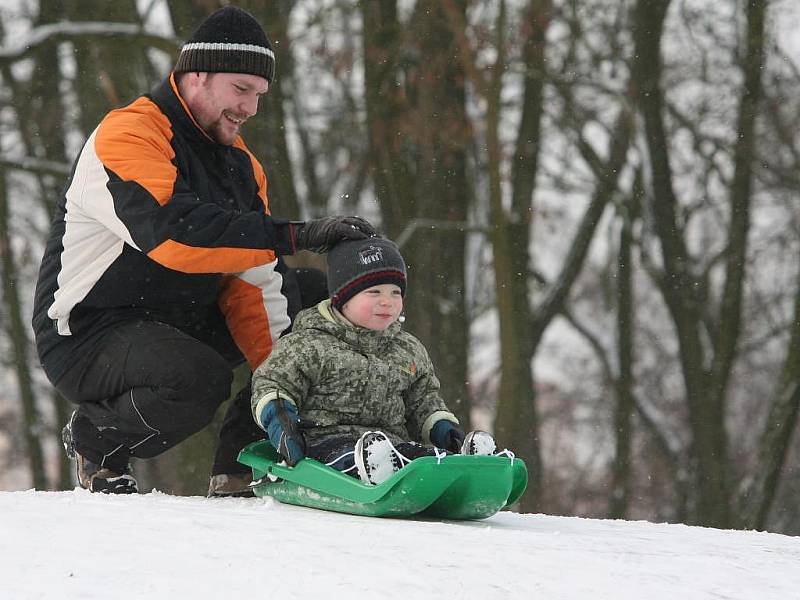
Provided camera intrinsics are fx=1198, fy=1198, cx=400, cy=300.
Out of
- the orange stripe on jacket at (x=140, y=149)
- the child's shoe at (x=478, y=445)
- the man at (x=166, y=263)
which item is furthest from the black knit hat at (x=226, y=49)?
the child's shoe at (x=478, y=445)

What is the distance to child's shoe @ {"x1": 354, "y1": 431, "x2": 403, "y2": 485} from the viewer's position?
3.42m

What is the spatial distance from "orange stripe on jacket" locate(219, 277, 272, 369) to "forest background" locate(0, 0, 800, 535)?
3.06 meters

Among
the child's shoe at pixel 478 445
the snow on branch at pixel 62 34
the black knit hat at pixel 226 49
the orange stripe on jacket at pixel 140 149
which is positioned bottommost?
the child's shoe at pixel 478 445

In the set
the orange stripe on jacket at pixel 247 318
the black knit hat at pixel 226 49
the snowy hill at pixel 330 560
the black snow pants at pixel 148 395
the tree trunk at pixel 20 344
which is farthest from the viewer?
the tree trunk at pixel 20 344

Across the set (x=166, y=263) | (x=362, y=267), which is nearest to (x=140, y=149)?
(x=166, y=263)

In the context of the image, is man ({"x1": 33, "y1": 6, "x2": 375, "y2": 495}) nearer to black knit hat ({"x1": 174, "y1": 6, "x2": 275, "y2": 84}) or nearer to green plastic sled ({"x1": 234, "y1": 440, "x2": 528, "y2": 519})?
black knit hat ({"x1": 174, "y1": 6, "x2": 275, "y2": 84})

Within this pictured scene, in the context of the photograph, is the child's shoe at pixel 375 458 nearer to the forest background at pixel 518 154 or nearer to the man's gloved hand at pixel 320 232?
the man's gloved hand at pixel 320 232

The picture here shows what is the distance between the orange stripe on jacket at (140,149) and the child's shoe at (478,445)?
3.88 feet

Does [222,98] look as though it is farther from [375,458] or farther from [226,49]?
[375,458]

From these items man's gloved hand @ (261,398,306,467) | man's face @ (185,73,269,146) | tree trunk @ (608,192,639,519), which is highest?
man's face @ (185,73,269,146)

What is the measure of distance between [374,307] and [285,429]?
20.4 inches

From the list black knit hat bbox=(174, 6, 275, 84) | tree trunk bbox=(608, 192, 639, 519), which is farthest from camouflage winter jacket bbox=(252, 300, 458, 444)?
tree trunk bbox=(608, 192, 639, 519)

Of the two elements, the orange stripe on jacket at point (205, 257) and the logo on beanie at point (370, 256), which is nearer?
the orange stripe on jacket at point (205, 257)

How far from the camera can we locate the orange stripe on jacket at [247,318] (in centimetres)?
432
